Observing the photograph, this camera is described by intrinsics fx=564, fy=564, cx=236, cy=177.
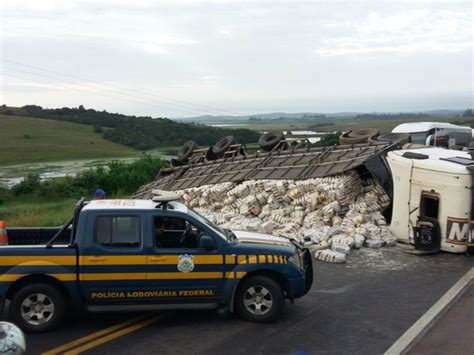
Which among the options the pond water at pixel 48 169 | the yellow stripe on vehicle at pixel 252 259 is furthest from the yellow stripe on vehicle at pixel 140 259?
the pond water at pixel 48 169

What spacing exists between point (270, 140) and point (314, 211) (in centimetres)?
752

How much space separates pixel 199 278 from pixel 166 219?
3.26 feet

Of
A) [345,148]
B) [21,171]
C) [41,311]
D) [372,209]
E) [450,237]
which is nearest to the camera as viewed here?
[41,311]

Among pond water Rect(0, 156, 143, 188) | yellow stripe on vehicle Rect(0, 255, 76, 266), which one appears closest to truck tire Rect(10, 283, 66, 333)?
yellow stripe on vehicle Rect(0, 255, 76, 266)

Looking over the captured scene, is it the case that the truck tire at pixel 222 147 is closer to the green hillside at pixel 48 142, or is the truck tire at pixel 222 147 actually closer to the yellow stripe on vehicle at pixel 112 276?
the yellow stripe on vehicle at pixel 112 276

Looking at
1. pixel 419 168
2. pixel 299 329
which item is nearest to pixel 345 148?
pixel 419 168

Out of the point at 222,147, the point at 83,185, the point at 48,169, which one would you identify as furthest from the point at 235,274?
the point at 48,169

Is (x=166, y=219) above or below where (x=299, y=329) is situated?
above

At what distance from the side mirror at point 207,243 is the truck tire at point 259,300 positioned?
0.72 metres

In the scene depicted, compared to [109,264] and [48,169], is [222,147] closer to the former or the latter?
[109,264]

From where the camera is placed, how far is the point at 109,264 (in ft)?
25.9

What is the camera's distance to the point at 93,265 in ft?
25.8

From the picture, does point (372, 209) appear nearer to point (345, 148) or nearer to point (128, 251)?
point (345, 148)

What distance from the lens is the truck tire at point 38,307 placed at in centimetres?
777
